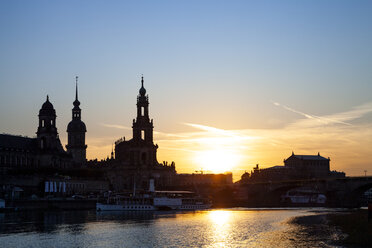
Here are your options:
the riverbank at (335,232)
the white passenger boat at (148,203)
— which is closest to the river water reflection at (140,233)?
the riverbank at (335,232)

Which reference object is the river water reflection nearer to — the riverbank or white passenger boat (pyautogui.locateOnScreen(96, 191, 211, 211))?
the riverbank

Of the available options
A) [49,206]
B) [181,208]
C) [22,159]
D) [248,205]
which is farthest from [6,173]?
[248,205]

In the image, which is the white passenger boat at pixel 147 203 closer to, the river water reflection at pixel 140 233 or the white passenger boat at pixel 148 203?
the white passenger boat at pixel 148 203

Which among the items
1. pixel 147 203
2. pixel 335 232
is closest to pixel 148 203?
pixel 147 203

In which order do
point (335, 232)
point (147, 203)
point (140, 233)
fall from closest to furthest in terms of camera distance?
1. point (335, 232)
2. point (140, 233)
3. point (147, 203)

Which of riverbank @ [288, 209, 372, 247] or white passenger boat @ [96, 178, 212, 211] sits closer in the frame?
riverbank @ [288, 209, 372, 247]

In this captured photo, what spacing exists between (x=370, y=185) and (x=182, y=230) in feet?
277

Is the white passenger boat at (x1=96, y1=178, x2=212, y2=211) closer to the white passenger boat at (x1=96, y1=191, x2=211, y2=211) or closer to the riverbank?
the white passenger boat at (x1=96, y1=191, x2=211, y2=211)

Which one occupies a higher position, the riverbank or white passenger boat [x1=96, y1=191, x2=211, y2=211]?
white passenger boat [x1=96, y1=191, x2=211, y2=211]

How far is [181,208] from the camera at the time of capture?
526ft

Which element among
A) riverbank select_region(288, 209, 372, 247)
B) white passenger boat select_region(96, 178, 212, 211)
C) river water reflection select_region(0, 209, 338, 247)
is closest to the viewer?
riverbank select_region(288, 209, 372, 247)

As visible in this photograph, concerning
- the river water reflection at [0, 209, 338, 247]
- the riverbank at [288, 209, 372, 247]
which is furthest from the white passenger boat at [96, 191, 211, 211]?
the riverbank at [288, 209, 372, 247]

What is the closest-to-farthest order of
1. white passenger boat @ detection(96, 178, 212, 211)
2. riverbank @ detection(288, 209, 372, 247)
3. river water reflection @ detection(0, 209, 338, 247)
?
riverbank @ detection(288, 209, 372, 247)
river water reflection @ detection(0, 209, 338, 247)
white passenger boat @ detection(96, 178, 212, 211)

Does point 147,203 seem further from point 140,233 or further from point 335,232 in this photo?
point 335,232
